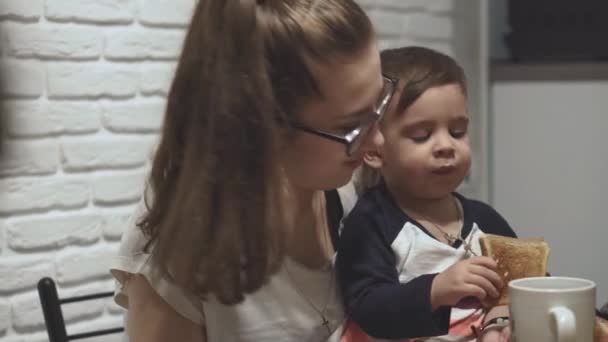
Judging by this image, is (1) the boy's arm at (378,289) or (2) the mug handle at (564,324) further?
(1) the boy's arm at (378,289)

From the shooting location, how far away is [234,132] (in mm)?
1047

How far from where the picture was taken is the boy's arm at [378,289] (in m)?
1.15

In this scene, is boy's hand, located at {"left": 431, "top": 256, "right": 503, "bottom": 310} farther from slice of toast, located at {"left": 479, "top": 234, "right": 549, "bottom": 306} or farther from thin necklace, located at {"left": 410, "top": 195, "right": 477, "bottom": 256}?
thin necklace, located at {"left": 410, "top": 195, "right": 477, "bottom": 256}

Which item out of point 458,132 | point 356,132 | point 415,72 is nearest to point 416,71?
point 415,72

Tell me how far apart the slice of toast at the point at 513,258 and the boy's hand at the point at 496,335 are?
5 centimetres

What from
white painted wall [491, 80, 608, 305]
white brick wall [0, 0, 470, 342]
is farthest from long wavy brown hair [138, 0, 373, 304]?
white painted wall [491, 80, 608, 305]

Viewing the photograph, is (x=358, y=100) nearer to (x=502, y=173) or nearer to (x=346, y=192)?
(x=346, y=192)

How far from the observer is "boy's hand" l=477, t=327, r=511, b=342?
109 cm

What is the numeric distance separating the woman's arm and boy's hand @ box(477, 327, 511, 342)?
384 millimetres

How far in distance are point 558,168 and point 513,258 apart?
1598 mm

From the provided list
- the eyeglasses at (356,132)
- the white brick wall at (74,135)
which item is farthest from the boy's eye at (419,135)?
the white brick wall at (74,135)

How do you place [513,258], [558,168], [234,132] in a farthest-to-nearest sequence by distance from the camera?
[558,168] < [513,258] < [234,132]

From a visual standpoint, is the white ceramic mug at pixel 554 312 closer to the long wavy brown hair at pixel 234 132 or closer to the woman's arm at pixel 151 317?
the long wavy brown hair at pixel 234 132

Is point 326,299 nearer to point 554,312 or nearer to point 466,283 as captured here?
point 466,283
